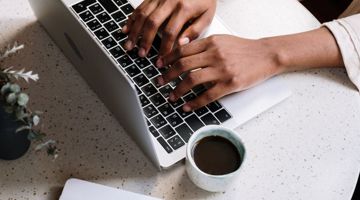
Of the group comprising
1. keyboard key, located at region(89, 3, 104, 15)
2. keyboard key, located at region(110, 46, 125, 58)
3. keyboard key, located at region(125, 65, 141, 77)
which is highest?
keyboard key, located at region(89, 3, 104, 15)

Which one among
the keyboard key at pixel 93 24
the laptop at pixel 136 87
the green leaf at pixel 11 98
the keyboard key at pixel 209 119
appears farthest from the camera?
the keyboard key at pixel 93 24

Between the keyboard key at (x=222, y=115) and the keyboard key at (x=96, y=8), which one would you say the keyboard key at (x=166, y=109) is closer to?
the keyboard key at (x=222, y=115)

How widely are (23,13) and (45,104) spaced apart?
22cm

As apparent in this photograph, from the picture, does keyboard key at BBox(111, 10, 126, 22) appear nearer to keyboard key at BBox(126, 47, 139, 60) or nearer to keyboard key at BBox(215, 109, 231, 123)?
keyboard key at BBox(126, 47, 139, 60)

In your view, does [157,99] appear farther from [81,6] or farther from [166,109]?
[81,6]

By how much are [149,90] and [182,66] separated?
0.07 m

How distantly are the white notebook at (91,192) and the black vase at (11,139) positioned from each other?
98 millimetres

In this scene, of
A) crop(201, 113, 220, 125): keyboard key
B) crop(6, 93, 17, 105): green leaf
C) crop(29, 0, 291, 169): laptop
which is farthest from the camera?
crop(201, 113, 220, 125): keyboard key

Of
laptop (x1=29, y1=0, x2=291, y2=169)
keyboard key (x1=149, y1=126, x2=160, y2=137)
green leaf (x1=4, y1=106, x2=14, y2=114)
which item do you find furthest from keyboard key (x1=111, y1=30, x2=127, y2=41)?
green leaf (x1=4, y1=106, x2=14, y2=114)

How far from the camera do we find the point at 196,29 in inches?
34.7

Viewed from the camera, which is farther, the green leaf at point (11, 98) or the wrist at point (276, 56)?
the wrist at point (276, 56)

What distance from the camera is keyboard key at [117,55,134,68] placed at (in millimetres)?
856

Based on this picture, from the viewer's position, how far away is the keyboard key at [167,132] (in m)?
0.77

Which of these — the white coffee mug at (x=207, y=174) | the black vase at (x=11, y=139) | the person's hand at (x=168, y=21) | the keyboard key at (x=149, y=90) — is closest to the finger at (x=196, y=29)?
the person's hand at (x=168, y=21)
